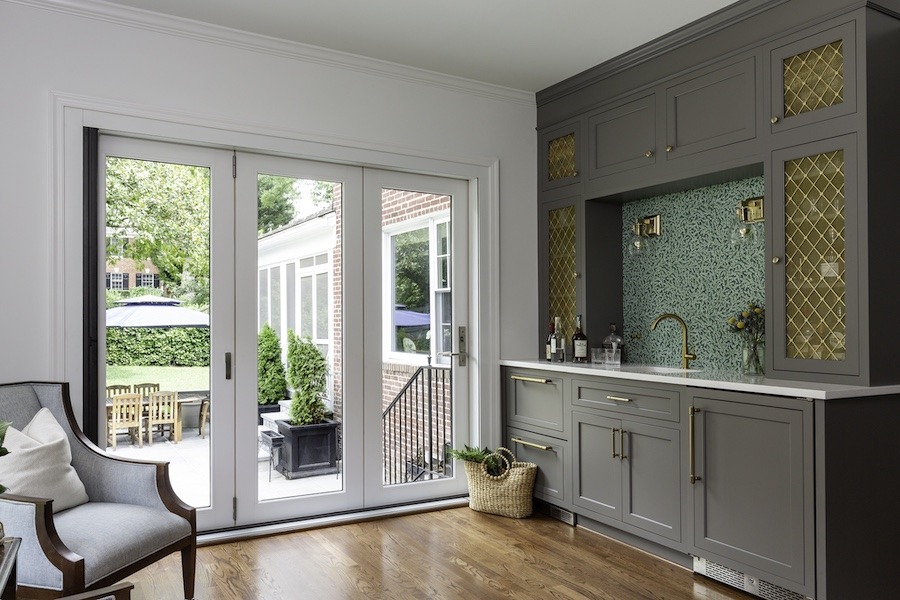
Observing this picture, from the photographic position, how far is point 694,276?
4082mm

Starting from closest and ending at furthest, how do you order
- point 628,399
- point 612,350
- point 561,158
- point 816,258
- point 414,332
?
1. point 816,258
2. point 628,399
3. point 612,350
4. point 414,332
5. point 561,158

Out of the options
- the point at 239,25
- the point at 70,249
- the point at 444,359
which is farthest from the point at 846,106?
the point at 70,249

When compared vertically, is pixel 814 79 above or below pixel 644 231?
above

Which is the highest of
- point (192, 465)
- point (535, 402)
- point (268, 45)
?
point (268, 45)

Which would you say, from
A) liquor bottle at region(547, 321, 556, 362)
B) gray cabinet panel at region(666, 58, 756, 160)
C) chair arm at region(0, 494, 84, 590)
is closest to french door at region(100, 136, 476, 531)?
liquor bottle at region(547, 321, 556, 362)

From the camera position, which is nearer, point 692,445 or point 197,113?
point 692,445

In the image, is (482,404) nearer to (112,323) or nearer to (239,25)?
(112,323)

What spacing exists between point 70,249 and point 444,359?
230cm

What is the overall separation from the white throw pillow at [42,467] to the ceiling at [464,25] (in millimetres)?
2140

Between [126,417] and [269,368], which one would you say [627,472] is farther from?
[126,417]

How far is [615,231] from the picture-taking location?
15.0 ft

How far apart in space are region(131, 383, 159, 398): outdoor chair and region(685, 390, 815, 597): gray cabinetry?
2.74 m

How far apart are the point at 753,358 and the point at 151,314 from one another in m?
3.15

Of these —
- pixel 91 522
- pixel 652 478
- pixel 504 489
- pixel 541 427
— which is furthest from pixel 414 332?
pixel 91 522
